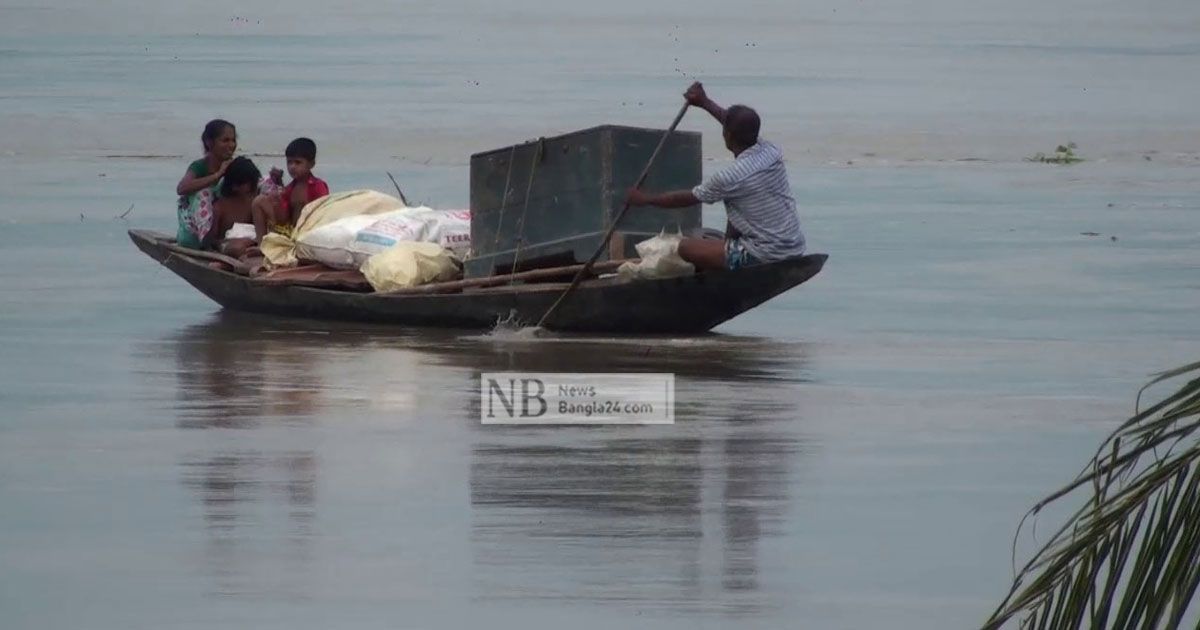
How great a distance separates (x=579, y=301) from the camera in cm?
1145

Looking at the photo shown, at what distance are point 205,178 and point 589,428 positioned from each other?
4.04m

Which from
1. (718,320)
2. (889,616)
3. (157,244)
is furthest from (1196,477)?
(157,244)

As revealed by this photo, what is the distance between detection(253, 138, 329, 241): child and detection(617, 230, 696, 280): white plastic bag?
6.98ft

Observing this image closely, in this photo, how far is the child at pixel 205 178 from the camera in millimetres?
12445

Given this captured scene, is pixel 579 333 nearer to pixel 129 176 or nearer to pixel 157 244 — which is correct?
pixel 157 244

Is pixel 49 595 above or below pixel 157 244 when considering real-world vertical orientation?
below

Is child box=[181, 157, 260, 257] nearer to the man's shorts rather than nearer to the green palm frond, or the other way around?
the man's shorts

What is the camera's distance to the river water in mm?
6770

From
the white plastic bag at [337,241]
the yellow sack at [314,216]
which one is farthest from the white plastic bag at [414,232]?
the yellow sack at [314,216]

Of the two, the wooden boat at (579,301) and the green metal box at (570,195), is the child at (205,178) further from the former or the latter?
the green metal box at (570,195)

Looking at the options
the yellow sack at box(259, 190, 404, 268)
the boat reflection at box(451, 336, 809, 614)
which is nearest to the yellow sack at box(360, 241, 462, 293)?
the yellow sack at box(259, 190, 404, 268)

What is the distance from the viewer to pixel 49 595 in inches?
261

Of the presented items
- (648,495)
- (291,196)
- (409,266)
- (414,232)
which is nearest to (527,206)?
(409,266)

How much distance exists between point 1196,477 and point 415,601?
169 inches
